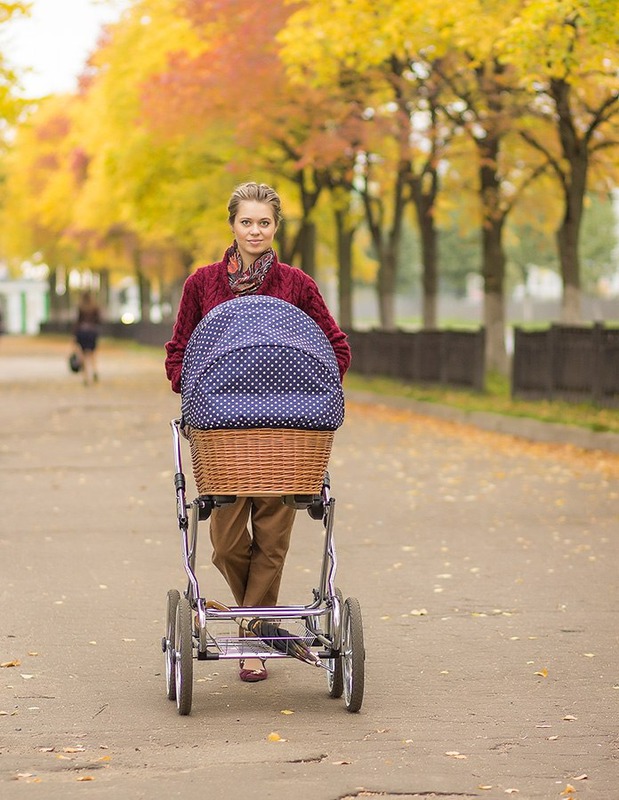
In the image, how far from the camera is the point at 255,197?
21.2 feet

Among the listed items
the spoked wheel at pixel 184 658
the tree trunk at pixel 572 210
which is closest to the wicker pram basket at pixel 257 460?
the spoked wheel at pixel 184 658

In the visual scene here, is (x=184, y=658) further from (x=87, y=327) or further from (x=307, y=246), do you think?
Result: (x=307, y=246)

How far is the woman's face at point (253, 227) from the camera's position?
6449mm

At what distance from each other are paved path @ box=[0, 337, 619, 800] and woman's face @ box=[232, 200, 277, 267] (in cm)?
170

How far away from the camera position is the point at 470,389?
26.1 m

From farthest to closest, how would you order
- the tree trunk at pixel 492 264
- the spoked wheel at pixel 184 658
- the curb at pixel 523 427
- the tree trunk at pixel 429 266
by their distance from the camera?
the tree trunk at pixel 429 266 → the tree trunk at pixel 492 264 → the curb at pixel 523 427 → the spoked wheel at pixel 184 658

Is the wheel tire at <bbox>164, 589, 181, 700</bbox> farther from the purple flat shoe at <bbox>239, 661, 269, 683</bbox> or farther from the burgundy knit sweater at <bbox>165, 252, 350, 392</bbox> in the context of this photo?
the burgundy knit sweater at <bbox>165, 252, 350, 392</bbox>

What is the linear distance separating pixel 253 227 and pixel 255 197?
12cm

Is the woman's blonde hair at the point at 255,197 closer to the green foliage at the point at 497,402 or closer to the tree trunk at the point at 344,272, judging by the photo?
the green foliage at the point at 497,402

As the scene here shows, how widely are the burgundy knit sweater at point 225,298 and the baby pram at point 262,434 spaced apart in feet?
0.69

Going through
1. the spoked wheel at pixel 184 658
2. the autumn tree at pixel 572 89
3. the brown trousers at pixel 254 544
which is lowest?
the spoked wheel at pixel 184 658

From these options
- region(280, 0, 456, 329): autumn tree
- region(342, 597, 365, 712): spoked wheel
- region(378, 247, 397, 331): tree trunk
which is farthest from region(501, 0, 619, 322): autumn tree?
region(342, 597, 365, 712): spoked wheel

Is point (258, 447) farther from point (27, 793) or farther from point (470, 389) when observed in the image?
point (470, 389)

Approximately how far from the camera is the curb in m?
17.9
